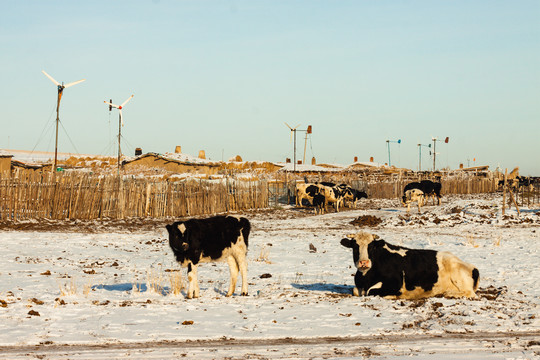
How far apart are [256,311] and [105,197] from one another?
1621 centimetres

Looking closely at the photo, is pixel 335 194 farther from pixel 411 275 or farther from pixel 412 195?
pixel 411 275

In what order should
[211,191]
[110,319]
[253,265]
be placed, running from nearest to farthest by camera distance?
[110,319]
[253,265]
[211,191]

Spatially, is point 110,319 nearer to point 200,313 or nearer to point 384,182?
point 200,313

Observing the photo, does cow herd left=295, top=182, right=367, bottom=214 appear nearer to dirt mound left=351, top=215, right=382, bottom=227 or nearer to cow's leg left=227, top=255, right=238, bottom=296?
dirt mound left=351, top=215, right=382, bottom=227

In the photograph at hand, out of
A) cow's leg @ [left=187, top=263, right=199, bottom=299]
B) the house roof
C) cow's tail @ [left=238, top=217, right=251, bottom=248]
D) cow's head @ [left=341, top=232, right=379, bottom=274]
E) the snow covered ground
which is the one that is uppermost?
→ the house roof

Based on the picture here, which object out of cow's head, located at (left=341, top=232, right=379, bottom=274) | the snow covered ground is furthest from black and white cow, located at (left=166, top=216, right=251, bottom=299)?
cow's head, located at (left=341, top=232, right=379, bottom=274)

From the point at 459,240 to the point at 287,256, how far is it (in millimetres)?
5687

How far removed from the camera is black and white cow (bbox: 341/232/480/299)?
26.6 ft

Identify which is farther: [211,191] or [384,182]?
[384,182]

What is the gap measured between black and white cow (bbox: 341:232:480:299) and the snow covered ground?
29 cm

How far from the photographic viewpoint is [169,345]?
5.90 metres

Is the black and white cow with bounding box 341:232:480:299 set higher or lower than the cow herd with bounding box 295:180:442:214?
lower

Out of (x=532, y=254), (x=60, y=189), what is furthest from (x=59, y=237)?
(x=532, y=254)

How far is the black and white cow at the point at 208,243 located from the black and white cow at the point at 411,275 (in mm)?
1861
